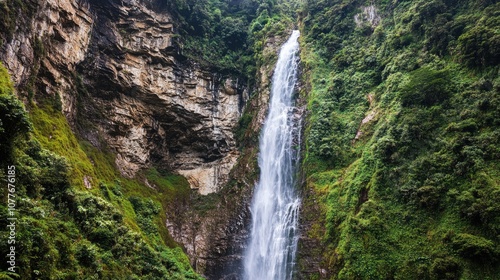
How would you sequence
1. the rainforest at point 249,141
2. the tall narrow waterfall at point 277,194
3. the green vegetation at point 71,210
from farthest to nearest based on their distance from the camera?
1. the tall narrow waterfall at point 277,194
2. the rainforest at point 249,141
3. the green vegetation at point 71,210

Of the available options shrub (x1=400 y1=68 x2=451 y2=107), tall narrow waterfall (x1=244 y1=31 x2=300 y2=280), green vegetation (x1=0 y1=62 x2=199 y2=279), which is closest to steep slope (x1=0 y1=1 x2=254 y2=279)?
green vegetation (x1=0 y1=62 x2=199 y2=279)

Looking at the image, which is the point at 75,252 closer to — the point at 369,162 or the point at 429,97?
the point at 369,162

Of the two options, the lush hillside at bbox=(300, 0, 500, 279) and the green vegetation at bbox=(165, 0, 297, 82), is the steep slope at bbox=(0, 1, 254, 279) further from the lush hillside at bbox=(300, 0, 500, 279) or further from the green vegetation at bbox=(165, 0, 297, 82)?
the lush hillside at bbox=(300, 0, 500, 279)

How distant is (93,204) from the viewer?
15648 mm

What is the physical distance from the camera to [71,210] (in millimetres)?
14141

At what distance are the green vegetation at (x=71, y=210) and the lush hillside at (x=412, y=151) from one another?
915 centimetres

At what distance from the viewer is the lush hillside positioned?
1402 centimetres

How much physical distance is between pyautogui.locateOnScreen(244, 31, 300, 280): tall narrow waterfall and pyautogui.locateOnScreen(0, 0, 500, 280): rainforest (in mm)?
124

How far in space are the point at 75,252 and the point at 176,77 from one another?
19230mm

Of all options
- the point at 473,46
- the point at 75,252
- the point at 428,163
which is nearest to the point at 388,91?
the point at 473,46

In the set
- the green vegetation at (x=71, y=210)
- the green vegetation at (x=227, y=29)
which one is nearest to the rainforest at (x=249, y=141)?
the green vegetation at (x=71, y=210)

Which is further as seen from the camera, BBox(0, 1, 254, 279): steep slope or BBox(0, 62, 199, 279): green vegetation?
BBox(0, 1, 254, 279): steep slope

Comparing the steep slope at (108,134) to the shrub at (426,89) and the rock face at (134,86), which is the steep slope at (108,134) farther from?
the shrub at (426,89)

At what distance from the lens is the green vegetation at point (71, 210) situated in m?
9.65
